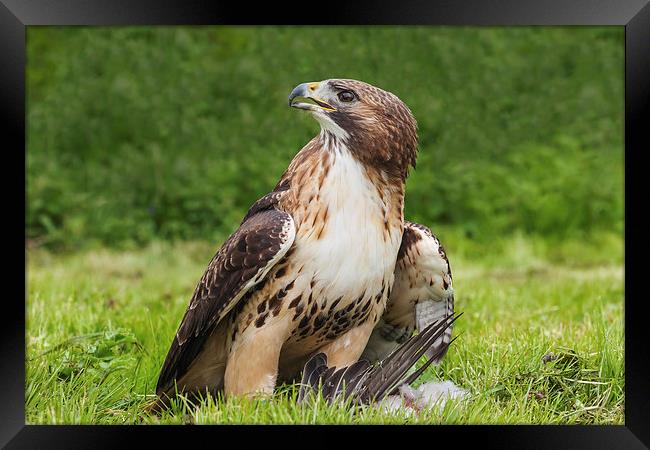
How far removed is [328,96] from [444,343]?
1.37 meters

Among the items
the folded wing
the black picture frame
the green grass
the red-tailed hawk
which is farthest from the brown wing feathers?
the folded wing

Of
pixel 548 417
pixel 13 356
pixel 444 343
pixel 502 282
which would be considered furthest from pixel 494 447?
pixel 502 282

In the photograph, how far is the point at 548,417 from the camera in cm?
416

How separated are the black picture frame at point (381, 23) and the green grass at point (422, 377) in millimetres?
311

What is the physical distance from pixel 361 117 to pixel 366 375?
1.11 metres

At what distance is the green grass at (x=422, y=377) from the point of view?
402 centimetres

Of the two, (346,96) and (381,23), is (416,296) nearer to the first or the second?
(346,96)

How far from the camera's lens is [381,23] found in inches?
140

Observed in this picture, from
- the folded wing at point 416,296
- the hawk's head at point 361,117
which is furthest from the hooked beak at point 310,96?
the folded wing at point 416,296

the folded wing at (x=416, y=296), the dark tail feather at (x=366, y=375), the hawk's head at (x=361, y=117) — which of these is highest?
the hawk's head at (x=361, y=117)

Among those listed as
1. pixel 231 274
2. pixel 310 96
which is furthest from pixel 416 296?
pixel 310 96

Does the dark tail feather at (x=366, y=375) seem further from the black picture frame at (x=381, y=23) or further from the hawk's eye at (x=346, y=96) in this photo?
the hawk's eye at (x=346, y=96)

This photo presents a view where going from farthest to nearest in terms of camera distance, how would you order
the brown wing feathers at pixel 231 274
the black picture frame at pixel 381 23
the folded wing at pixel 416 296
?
the folded wing at pixel 416 296
the brown wing feathers at pixel 231 274
the black picture frame at pixel 381 23

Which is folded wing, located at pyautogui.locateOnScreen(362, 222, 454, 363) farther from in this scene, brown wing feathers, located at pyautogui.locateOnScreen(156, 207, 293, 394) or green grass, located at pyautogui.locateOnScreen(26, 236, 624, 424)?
brown wing feathers, located at pyautogui.locateOnScreen(156, 207, 293, 394)
